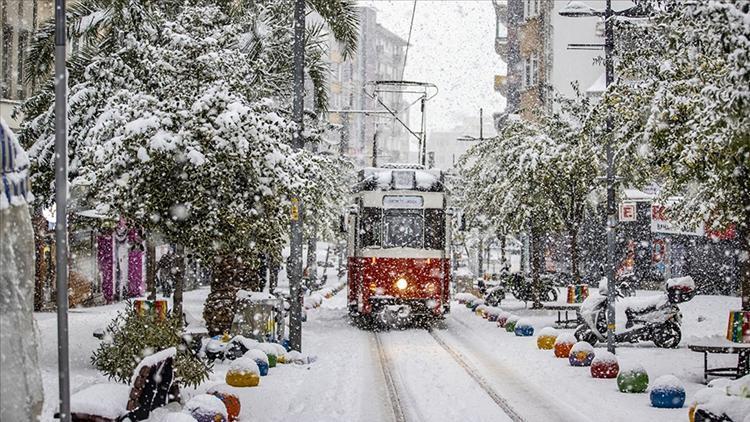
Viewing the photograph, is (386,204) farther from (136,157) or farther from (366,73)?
(366,73)

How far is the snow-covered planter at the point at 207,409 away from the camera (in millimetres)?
10555

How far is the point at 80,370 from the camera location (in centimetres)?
1611

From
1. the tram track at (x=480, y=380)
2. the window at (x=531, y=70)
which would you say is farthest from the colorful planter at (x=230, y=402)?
the window at (x=531, y=70)

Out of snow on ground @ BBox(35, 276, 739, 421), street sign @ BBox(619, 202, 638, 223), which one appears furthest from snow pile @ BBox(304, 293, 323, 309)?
street sign @ BBox(619, 202, 638, 223)

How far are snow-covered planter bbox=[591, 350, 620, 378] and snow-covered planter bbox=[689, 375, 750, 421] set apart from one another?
5.15m

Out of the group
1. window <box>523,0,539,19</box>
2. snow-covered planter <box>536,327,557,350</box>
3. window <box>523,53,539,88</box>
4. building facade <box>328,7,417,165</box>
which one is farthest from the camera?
building facade <box>328,7,417,165</box>

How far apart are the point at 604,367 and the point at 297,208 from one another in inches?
255

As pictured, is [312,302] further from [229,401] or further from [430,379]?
[229,401]

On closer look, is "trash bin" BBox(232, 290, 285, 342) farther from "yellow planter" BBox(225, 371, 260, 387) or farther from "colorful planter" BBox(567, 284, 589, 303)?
"colorful planter" BBox(567, 284, 589, 303)

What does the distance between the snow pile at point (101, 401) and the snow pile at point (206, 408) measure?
109 cm

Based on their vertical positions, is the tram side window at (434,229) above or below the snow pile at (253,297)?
above

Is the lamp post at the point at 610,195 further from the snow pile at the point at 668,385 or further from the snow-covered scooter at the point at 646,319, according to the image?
the snow pile at the point at 668,385

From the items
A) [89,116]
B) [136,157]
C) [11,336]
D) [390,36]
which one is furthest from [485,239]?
[390,36]

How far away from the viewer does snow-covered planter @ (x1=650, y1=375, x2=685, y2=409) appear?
42.1 feet
